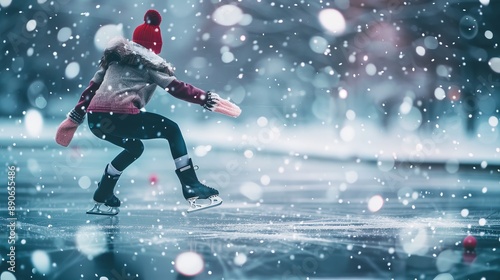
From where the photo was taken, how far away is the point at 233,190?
4.60 metres

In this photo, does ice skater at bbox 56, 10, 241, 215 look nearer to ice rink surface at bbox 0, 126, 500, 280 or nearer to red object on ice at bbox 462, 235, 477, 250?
ice rink surface at bbox 0, 126, 500, 280

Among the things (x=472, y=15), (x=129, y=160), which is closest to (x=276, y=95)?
(x=472, y=15)

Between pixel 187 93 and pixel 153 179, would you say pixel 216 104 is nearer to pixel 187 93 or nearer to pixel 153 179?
pixel 187 93

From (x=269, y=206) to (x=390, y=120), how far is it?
2.56 m

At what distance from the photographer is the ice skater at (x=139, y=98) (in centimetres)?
346

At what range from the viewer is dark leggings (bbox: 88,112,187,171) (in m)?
3.48

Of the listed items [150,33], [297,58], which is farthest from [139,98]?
[297,58]

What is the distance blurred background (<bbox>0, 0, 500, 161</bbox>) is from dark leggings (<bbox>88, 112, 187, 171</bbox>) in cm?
39

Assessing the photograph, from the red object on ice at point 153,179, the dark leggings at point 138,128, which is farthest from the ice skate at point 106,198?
the red object on ice at point 153,179

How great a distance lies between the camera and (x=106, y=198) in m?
3.77

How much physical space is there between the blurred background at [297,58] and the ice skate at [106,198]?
0.51 meters

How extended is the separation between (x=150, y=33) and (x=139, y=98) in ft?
1.28

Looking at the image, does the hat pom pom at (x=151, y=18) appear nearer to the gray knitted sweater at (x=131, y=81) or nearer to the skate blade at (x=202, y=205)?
the gray knitted sweater at (x=131, y=81)

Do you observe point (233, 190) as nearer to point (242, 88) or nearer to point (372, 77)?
point (242, 88)
